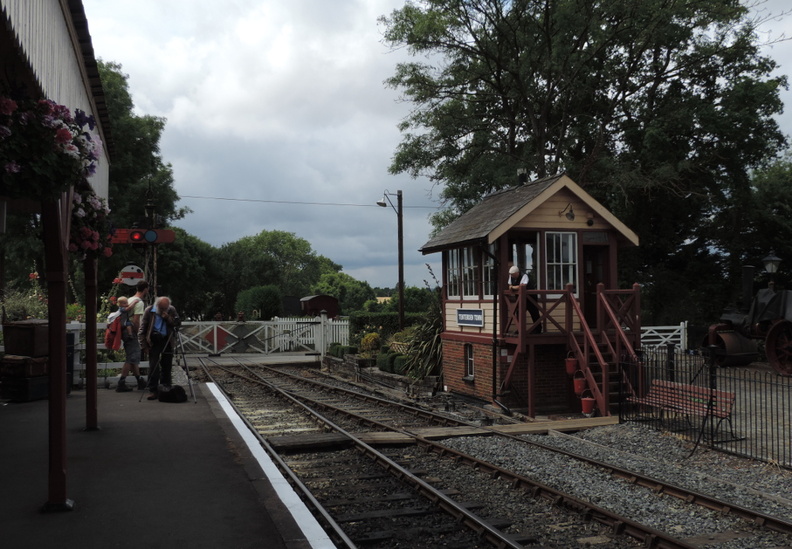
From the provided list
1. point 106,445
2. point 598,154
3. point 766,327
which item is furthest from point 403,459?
point 598,154

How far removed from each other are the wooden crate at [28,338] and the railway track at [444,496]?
3.58 m

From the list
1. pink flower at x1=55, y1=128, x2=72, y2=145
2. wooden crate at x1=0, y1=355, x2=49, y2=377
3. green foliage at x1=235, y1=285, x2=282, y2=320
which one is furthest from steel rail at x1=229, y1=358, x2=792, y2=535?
green foliage at x1=235, y1=285, x2=282, y2=320

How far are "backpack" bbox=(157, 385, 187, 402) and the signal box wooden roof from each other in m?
6.60

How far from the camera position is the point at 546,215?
15039 mm

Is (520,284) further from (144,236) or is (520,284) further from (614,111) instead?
(614,111)

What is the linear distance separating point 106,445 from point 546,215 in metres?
10.1

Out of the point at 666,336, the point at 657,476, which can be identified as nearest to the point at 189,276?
the point at 666,336

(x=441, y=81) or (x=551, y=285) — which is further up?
(x=441, y=81)

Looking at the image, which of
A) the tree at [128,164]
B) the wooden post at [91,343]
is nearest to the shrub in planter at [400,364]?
the wooden post at [91,343]

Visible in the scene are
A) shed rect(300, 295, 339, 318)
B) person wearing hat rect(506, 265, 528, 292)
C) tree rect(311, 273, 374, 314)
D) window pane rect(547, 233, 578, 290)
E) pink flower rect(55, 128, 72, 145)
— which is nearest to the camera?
pink flower rect(55, 128, 72, 145)

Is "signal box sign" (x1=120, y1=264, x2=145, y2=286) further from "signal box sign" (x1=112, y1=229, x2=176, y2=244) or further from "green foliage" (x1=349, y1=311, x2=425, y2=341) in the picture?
"green foliage" (x1=349, y1=311, x2=425, y2=341)

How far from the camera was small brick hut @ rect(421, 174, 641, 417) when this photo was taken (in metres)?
14.1

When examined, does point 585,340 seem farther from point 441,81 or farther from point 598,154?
point 441,81

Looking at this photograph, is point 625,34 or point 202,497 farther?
point 625,34
